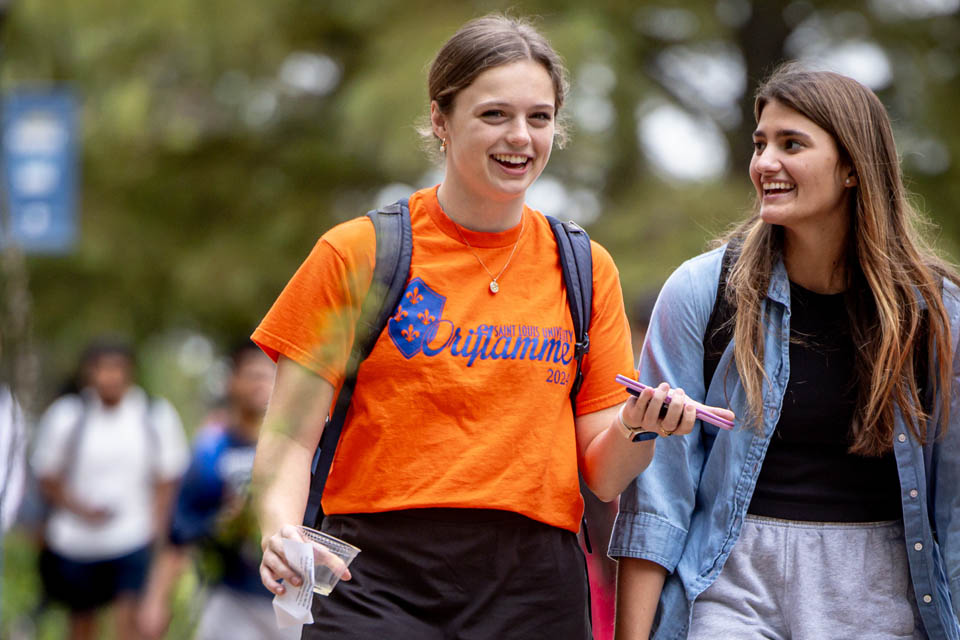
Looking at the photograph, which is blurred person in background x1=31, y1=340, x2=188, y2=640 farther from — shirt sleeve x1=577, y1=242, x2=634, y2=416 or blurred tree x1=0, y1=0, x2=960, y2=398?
shirt sleeve x1=577, y1=242, x2=634, y2=416

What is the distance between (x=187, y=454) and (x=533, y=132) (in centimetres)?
584

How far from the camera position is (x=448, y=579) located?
3006 millimetres

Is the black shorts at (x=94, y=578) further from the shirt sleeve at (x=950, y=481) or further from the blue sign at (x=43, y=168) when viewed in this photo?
the shirt sleeve at (x=950, y=481)

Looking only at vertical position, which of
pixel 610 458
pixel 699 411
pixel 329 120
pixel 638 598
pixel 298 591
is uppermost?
pixel 329 120

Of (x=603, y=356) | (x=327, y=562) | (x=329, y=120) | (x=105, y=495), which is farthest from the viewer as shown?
(x=329, y=120)

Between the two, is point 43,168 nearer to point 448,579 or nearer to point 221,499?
point 221,499

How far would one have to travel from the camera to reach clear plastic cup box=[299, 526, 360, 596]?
9.02 feet

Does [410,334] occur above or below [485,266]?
below

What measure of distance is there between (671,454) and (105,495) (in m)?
5.42

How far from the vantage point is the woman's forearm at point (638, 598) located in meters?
3.36

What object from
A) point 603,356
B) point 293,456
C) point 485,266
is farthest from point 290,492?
point 603,356

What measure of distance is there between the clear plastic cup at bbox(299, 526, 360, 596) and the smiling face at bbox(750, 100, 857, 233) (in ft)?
4.37

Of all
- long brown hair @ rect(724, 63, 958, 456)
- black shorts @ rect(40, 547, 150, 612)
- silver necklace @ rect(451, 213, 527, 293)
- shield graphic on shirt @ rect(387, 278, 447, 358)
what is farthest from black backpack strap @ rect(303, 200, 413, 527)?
black shorts @ rect(40, 547, 150, 612)

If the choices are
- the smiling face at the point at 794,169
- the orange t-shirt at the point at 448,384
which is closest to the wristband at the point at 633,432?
the orange t-shirt at the point at 448,384
